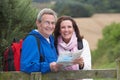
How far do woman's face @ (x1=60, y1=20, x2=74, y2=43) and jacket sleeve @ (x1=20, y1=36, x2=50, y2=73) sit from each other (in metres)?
0.53

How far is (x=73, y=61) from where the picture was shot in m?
3.71

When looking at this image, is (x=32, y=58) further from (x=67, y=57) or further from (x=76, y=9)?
(x=76, y=9)

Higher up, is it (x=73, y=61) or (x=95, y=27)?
(x=95, y=27)

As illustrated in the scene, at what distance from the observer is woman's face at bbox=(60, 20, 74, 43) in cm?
425

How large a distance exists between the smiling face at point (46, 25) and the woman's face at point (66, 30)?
25 centimetres

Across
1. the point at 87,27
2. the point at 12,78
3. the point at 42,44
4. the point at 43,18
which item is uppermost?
the point at 87,27

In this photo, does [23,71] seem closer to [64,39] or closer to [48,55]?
[48,55]

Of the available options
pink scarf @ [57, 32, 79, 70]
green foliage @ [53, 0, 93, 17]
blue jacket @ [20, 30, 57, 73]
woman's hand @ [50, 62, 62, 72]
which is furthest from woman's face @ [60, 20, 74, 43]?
green foliage @ [53, 0, 93, 17]

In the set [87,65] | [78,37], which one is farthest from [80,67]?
[78,37]

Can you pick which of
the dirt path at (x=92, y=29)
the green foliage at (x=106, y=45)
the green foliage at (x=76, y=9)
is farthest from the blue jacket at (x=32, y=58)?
the green foliage at (x=76, y=9)

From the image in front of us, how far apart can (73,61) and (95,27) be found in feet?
182

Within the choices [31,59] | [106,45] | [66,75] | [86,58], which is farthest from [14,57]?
[106,45]

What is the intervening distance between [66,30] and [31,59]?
662 mm

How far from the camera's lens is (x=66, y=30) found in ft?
13.9
